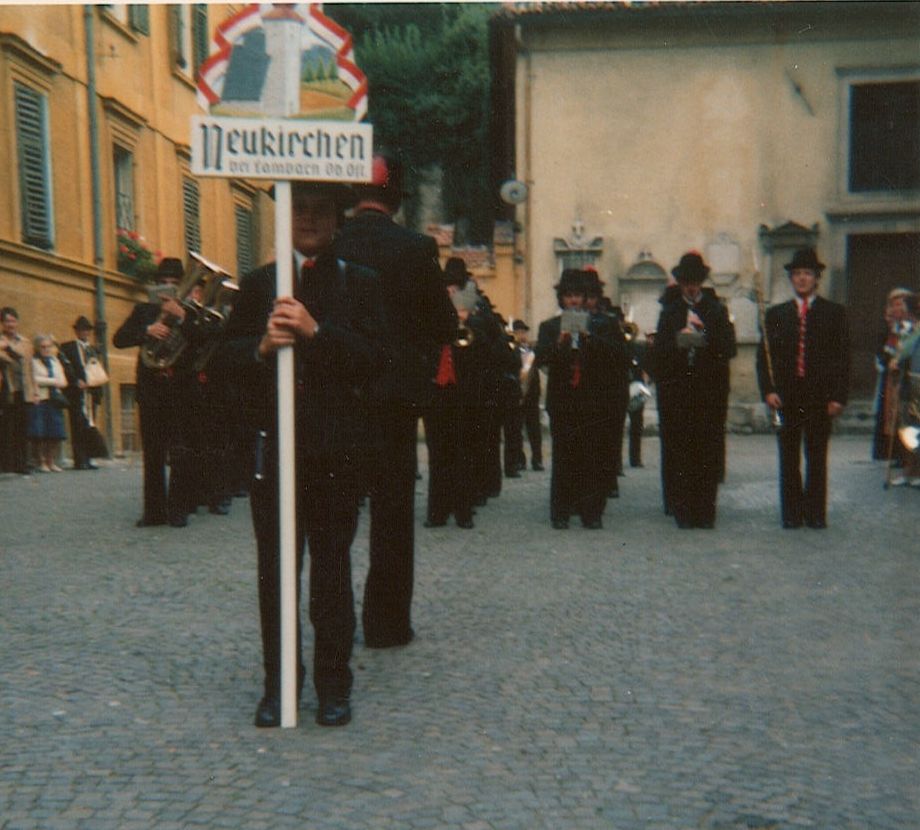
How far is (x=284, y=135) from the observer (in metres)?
4.71

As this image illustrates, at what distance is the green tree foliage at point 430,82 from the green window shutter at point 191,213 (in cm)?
1289

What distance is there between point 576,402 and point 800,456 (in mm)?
1665

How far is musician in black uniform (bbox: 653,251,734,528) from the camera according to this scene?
33.6 ft

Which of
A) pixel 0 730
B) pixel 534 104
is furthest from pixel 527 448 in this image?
pixel 0 730

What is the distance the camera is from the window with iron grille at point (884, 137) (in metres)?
25.8

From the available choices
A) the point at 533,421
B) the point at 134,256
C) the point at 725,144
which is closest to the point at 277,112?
the point at 533,421

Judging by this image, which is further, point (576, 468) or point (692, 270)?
point (692, 270)

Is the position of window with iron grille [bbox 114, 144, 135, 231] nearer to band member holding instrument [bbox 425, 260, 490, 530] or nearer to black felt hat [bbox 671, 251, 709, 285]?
band member holding instrument [bbox 425, 260, 490, 530]

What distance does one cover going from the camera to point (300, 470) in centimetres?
475

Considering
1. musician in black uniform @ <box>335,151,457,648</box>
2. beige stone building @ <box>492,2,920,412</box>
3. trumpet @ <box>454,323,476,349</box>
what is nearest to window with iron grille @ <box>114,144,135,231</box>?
beige stone building @ <box>492,2,920,412</box>

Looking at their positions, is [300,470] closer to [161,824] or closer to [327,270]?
[327,270]

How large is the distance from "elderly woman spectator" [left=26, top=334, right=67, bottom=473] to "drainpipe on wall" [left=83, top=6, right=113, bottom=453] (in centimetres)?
306

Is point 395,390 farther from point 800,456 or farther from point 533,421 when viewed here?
point 533,421

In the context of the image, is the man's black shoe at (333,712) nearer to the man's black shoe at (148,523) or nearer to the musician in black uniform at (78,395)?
the man's black shoe at (148,523)
